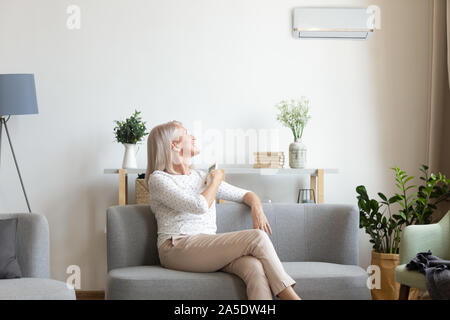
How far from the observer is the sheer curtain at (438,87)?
3.90 meters

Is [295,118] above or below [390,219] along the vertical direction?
above

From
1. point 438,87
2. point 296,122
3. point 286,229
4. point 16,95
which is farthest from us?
point 438,87

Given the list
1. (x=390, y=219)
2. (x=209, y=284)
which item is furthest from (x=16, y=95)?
(x=390, y=219)

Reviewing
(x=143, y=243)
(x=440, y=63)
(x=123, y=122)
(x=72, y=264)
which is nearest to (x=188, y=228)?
(x=143, y=243)

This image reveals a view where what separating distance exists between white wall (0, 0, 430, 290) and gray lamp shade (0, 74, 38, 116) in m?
0.31

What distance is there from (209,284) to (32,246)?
0.92 meters

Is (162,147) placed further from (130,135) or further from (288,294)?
(288,294)

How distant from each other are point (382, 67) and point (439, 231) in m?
1.48

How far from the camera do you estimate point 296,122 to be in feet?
12.4

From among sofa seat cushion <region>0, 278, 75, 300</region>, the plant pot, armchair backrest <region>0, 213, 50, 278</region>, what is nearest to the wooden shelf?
the plant pot

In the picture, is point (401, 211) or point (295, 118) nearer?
point (401, 211)

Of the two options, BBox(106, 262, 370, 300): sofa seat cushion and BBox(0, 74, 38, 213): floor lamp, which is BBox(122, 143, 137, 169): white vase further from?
BBox(106, 262, 370, 300): sofa seat cushion

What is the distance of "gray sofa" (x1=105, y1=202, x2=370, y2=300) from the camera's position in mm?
2471

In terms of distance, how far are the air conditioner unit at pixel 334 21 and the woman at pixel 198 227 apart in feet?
5.02
